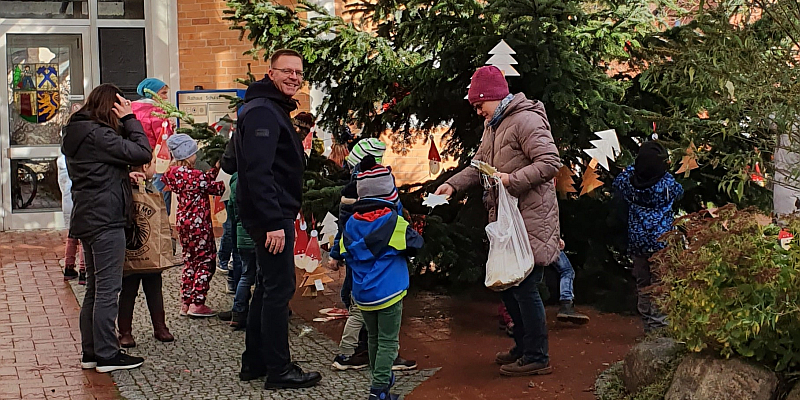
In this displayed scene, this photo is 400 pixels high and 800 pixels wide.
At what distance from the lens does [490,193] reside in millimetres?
6277

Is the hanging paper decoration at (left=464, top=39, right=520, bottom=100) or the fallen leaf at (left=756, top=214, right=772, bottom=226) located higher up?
the hanging paper decoration at (left=464, top=39, right=520, bottom=100)

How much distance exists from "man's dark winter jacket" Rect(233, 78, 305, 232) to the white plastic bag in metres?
1.23

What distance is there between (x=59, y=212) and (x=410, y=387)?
8999 millimetres

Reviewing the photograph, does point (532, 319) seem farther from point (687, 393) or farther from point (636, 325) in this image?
point (636, 325)

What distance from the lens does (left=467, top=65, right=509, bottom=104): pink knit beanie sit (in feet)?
20.3

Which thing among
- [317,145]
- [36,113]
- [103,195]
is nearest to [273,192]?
[103,195]

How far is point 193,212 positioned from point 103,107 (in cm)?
164

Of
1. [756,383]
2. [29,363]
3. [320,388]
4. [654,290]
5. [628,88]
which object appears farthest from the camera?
[628,88]

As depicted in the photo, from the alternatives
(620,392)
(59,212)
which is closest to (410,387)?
(620,392)

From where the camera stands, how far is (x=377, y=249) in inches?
213

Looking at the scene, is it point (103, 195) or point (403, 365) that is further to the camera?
point (403, 365)

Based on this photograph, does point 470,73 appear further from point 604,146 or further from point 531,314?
point 531,314

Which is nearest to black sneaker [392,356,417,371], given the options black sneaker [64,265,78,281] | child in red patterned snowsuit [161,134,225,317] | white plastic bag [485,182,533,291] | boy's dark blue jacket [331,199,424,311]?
white plastic bag [485,182,533,291]

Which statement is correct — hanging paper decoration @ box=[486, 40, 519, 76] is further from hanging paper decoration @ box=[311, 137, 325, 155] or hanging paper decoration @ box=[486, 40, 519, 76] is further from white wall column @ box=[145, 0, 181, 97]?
white wall column @ box=[145, 0, 181, 97]
